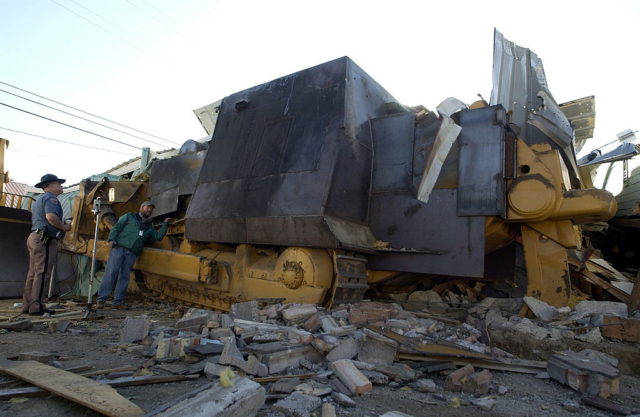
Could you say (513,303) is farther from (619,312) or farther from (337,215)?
(337,215)

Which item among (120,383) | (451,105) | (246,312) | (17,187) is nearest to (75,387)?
(120,383)

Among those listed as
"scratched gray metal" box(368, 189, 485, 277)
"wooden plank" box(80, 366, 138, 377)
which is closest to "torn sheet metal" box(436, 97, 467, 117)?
"scratched gray metal" box(368, 189, 485, 277)

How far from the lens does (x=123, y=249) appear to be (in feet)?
21.1

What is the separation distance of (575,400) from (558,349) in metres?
0.84

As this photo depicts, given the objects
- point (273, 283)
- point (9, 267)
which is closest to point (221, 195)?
point (273, 283)

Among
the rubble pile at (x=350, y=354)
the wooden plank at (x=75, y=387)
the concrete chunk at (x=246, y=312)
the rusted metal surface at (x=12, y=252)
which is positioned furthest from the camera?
the rusted metal surface at (x=12, y=252)

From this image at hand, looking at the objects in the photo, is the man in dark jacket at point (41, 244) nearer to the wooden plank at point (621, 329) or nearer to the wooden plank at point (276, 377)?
the wooden plank at point (276, 377)

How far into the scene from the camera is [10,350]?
3115mm

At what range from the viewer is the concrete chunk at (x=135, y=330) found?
3.27m

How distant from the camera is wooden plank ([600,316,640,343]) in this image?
121 inches

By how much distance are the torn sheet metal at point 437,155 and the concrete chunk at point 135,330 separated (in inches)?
117

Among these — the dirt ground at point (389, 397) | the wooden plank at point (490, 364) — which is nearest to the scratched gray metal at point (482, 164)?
the wooden plank at point (490, 364)

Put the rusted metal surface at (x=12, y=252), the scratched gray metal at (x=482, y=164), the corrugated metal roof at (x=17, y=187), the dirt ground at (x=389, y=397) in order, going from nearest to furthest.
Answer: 1. the dirt ground at (x=389, y=397)
2. the scratched gray metal at (x=482, y=164)
3. the rusted metal surface at (x=12, y=252)
4. the corrugated metal roof at (x=17, y=187)

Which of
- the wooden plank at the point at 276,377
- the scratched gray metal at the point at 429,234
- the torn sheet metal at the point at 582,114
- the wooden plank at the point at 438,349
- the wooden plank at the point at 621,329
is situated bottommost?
the wooden plank at the point at 276,377
